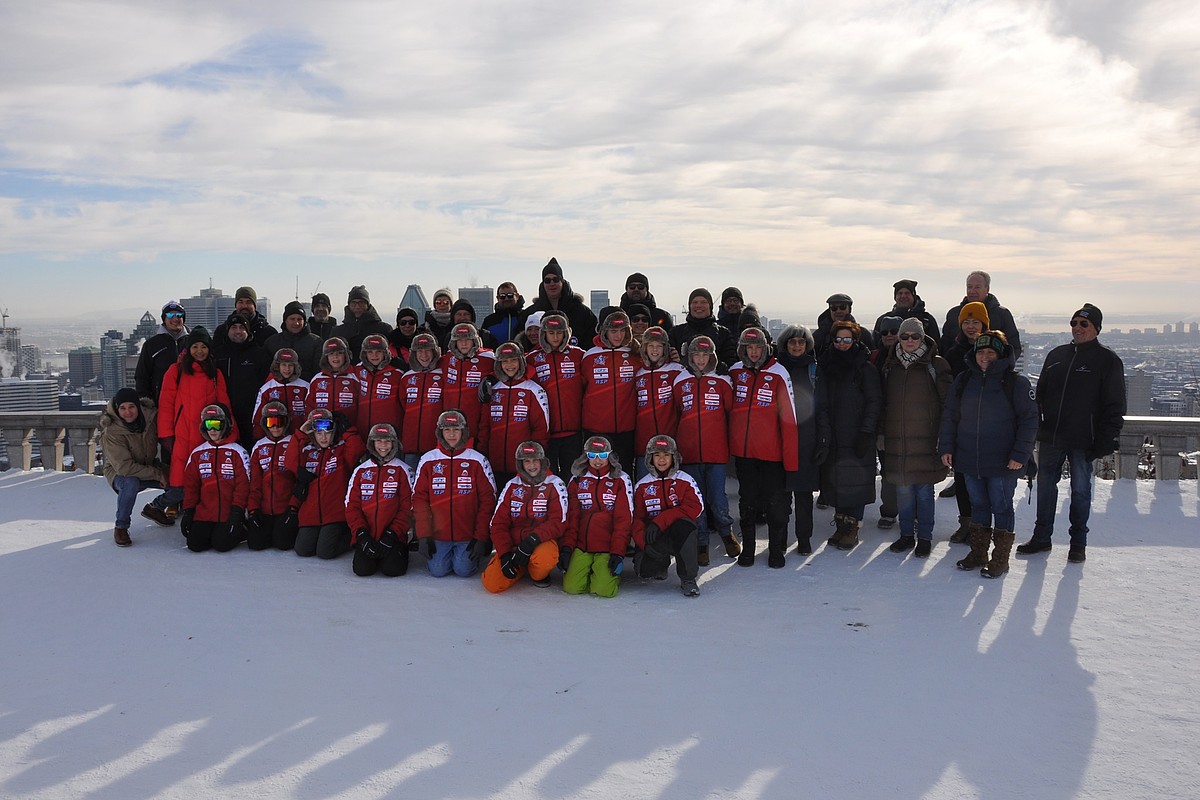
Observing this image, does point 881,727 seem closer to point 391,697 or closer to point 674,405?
point 391,697

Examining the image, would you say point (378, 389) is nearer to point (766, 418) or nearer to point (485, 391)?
point (485, 391)

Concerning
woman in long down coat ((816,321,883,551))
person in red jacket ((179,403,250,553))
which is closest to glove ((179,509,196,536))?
person in red jacket ((179,403,250,553))

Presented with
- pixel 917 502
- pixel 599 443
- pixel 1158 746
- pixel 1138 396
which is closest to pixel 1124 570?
pixel 917 502

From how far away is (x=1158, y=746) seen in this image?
3.71 meters

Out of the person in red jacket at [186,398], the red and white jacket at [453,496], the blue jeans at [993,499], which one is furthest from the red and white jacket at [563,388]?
the blue jeans at [993,499]

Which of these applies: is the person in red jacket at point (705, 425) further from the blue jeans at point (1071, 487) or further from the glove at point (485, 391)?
the blue jeans at point (1071, 487)

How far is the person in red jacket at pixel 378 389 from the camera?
23.1ft

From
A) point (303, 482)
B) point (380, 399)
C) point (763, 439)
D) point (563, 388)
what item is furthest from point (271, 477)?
point (763, 439)

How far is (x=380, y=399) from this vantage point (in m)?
7.04

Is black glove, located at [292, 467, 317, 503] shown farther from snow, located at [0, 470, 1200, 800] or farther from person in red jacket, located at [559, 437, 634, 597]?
person in red jacket, located at [559, 437, 634, 597]

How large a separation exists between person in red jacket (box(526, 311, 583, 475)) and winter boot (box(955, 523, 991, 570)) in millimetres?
3067

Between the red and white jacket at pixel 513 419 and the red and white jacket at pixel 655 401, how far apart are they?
2.49 ft

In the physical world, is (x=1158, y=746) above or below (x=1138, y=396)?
below

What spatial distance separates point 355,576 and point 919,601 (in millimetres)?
3982
